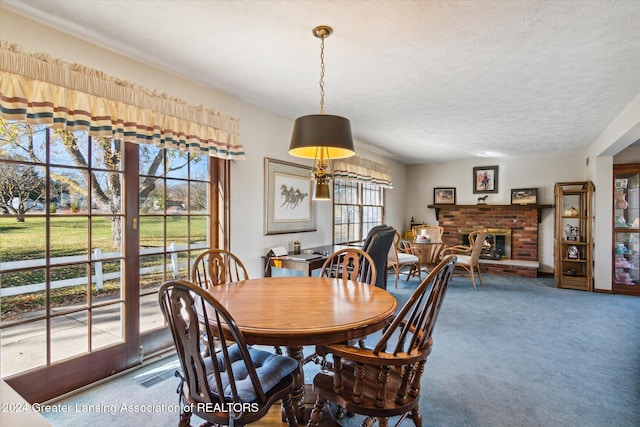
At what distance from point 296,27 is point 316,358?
230cm

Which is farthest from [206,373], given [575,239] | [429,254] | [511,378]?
[575,239]

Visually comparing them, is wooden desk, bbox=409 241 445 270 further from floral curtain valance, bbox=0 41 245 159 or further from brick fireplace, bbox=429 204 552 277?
floral curtain valance, bbox=0 41 245 159

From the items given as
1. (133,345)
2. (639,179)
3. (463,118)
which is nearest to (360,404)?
(133,345)

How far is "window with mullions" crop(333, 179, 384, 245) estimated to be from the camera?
521cm

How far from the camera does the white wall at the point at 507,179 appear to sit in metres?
6.23

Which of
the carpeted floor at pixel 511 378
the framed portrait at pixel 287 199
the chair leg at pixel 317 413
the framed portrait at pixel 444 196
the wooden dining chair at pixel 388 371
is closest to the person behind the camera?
the wooden dining chair at pixel 388 371

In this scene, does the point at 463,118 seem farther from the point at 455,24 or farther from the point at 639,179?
the point at 639,179

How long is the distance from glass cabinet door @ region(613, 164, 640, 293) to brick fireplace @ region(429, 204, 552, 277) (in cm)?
126

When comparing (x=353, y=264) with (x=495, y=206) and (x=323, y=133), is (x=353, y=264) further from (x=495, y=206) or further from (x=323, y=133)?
(x=495, y=206)

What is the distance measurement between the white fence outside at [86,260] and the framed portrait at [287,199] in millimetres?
949

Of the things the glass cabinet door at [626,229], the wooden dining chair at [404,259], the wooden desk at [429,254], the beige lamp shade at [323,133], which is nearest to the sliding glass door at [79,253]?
the beige lamp shade at [323,133]

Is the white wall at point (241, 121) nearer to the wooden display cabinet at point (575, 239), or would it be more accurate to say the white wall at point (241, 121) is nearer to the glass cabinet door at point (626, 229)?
the wooden display cabinet at point (575, 239)

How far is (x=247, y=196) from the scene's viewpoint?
11.3 ft

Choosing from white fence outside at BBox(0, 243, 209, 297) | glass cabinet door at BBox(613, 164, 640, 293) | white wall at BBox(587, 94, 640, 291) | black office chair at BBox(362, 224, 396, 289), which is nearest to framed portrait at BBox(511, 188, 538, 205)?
white wall at BBox(587, 94, 640, 291)
